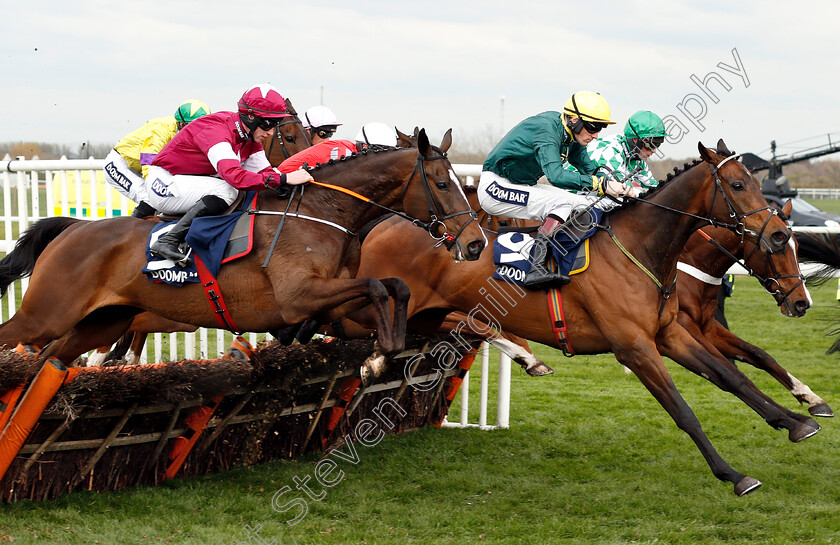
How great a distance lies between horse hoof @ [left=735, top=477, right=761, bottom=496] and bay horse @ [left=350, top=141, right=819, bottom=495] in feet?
0.55

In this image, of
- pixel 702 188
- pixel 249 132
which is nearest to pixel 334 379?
pixel 249 132

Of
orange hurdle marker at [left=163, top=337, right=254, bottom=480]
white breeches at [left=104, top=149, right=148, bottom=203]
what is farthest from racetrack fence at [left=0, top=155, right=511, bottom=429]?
orange hurdle marker at [left=163, top=337, right=254, bottom=480]

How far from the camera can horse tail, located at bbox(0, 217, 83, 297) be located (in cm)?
550

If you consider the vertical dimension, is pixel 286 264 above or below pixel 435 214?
below

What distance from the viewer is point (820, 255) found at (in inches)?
277

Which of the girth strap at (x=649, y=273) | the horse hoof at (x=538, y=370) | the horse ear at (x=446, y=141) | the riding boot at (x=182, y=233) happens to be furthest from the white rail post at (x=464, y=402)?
the riding boot at (x=182, y=233)

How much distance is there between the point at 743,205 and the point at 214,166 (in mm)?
2829

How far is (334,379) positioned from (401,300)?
132 centimetres

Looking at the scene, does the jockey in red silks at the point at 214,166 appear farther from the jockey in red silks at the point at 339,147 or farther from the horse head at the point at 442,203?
the horse head at the point at 442,203

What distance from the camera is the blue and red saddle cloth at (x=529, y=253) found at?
5086 mm

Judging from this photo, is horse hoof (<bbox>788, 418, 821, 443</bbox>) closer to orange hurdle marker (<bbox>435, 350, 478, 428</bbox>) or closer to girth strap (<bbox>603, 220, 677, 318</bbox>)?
girth strap (<bbox>603, 220, 677, 318</bbox>)

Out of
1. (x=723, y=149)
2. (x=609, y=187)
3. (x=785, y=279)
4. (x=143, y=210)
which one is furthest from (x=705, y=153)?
(x=143, y=210)

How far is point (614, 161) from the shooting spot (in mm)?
6012

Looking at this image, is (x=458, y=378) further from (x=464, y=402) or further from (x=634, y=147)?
(x=634, y=147)
